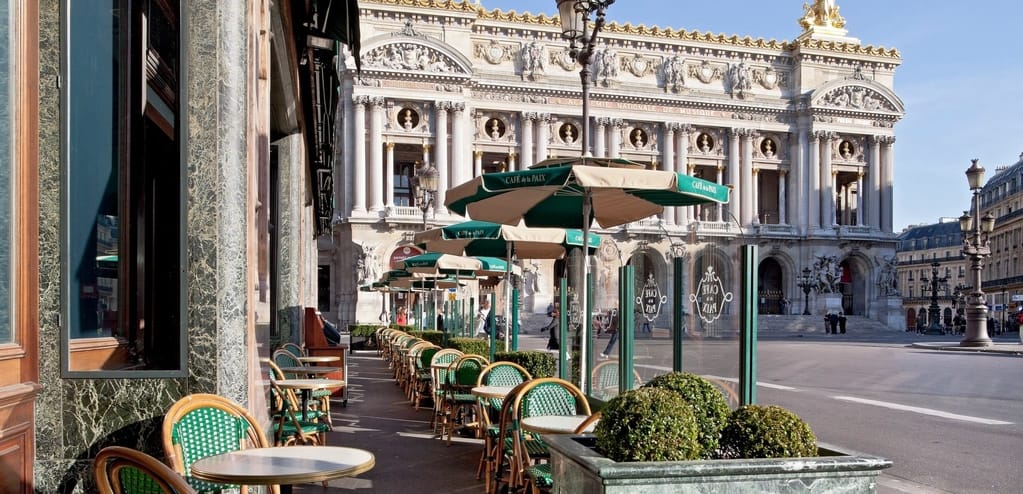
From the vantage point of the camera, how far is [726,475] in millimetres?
3307

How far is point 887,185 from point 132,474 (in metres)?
67.3

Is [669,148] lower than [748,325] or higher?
higher

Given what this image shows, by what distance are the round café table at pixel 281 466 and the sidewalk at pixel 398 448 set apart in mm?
2819

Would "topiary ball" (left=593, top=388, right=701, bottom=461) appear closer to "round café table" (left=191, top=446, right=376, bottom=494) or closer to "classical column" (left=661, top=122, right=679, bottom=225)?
"round café table" (left=191, top=446, right=376, bottom=494)

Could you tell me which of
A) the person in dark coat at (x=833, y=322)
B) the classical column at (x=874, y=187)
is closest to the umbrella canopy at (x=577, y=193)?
the person in dark coat at (x=833, y=322)

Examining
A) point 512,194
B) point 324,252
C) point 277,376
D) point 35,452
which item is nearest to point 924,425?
point 512,194

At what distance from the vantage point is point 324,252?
2058 inches

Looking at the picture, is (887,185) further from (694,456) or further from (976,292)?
(694,456)

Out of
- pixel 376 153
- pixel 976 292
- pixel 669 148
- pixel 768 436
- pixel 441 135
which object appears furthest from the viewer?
pixel 669 148

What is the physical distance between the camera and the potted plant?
10.7ft

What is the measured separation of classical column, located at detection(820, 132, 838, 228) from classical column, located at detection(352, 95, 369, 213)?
32549 millimetres

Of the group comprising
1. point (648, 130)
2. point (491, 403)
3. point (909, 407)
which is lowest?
point (909, 407)

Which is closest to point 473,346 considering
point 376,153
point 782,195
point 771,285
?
point 376,153

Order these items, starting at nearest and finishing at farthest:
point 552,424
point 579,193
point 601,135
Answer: point 552,424
point 579,193
point 601,135
